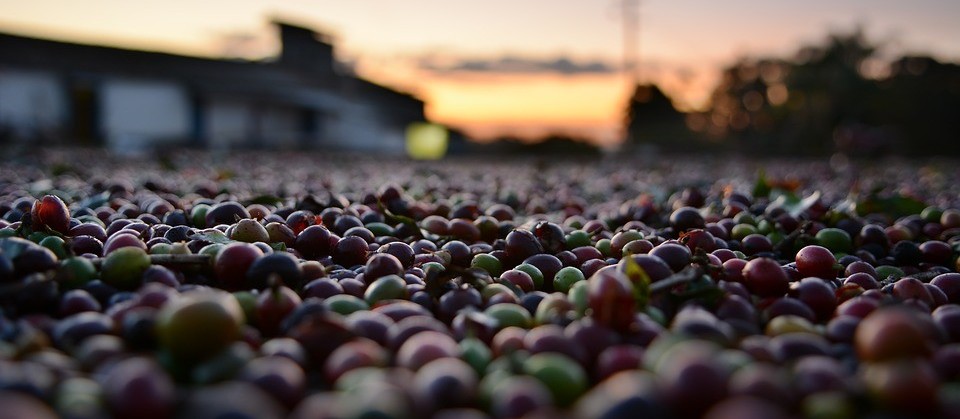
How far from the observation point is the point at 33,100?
88.5 feet

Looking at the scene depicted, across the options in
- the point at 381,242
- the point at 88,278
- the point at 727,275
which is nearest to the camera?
the point at 88,278

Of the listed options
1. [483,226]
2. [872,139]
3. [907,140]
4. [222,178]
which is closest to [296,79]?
[872,139]

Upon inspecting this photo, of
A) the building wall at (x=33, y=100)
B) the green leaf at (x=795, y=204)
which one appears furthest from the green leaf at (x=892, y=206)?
the building wall at (x=33, y=100)

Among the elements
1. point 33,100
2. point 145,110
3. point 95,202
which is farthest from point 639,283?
point 145,110

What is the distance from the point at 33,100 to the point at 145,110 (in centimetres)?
453

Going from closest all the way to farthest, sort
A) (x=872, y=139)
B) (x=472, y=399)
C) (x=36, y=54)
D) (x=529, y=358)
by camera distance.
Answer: (x=472, y=399)
(x=529, y=358)
(x=872, y=139)
(x=36, y=54)

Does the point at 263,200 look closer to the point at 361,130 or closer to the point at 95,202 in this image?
the point at 95,202

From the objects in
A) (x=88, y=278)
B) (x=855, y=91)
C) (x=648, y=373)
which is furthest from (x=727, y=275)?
(x=855, y=91)

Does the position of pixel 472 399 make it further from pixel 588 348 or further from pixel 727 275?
pixel 727 275

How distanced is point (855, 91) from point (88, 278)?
4691 cm

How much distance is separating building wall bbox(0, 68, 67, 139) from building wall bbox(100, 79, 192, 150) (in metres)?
1.68

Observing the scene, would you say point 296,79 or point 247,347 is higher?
point 296,79

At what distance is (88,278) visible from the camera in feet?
8.70

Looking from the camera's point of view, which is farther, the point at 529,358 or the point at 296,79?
the point at 296,79
